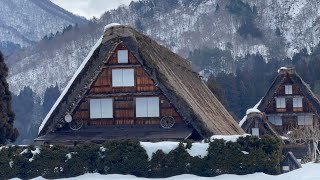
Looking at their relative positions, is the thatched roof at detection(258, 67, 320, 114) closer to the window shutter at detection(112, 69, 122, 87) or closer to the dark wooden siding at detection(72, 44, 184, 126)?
the dark wooden siding at detection(72, 44, 184, 126)

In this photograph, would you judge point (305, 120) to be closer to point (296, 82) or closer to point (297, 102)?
point (297, 102)

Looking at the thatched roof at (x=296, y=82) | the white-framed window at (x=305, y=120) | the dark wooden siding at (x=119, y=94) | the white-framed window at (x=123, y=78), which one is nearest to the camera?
the dark wooden siding at (x=119, y=94)

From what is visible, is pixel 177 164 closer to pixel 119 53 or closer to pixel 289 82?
pixel 119 53

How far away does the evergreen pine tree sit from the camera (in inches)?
1224

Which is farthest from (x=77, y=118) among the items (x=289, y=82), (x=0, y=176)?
(x=289, y=82)

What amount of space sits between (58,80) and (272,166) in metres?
171

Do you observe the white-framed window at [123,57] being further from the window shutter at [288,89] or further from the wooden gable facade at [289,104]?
the window shutter at [288,89]

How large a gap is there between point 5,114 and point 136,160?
32.9ft

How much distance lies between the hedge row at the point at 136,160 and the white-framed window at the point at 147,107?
249 inches

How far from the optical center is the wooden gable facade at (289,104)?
59.5 m

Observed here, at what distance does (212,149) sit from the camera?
23.0 m

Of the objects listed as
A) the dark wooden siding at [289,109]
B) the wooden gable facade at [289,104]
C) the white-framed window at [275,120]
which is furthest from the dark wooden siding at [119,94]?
the white-framed window at [275,120]

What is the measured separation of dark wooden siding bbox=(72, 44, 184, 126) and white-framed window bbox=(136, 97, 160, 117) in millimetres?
168

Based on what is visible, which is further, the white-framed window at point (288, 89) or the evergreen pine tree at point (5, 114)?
the white-framed window at point (288, 89)
